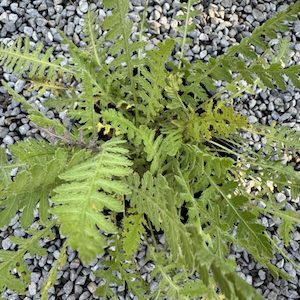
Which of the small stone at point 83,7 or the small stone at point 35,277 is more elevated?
the small stone at point 83,7

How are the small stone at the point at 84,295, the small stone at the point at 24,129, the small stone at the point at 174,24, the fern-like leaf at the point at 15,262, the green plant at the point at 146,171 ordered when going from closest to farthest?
1. the green plant at the point at 146,171
2. the fern-like leaf at the point at 15,262
3. the small stone at the point at 84,295
4. the small stone at the point at 24,129
5. the small stone at the point at 174,24

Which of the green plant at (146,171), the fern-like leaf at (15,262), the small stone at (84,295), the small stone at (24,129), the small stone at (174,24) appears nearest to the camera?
the green plant at (146,171)

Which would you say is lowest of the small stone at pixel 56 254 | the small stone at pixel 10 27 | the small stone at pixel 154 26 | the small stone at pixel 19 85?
the small stone at pixel 56 254

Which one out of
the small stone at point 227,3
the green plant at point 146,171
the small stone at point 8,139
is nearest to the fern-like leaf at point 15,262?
the green plant at point 146,171

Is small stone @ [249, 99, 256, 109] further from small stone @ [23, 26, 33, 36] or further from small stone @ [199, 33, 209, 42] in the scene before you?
small stone @ [23, 26, 33, 36]

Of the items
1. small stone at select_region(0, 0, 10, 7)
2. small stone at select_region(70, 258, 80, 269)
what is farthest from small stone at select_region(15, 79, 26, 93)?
small stone at select_region(70, 258, 80, 269)

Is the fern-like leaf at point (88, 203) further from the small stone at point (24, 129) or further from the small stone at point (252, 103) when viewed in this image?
the small stone at point (252, 103)

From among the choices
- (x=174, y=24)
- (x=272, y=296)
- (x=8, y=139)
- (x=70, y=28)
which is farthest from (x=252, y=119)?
(x=8, y=139)

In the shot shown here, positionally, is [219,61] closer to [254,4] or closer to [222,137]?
[222,137]

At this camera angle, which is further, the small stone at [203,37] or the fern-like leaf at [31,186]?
the small stone at [203,37]
